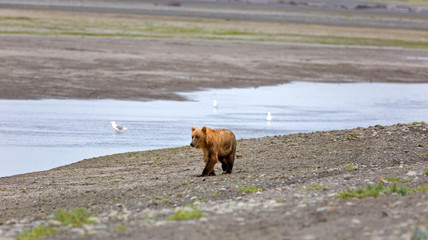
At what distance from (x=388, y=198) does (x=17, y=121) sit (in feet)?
52.6

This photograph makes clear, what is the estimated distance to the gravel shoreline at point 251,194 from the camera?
7.61 metres

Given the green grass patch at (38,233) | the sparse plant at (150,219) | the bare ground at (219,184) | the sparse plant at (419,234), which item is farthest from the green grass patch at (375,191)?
the green grass patch at (38,233)

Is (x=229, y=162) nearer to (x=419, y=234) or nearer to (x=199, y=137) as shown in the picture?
(x=199, y=137)

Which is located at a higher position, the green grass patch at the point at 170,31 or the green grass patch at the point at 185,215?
the green grass patch at the point at 170,31

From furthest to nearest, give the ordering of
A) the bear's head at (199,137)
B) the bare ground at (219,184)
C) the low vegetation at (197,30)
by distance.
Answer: the low vegetation at (197,30) → the bear's head at (199,137) → the bare ground at (219,184)

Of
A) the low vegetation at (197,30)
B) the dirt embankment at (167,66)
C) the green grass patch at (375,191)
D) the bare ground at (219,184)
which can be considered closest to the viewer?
the bare ground at (219,184)

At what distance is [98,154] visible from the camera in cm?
1817

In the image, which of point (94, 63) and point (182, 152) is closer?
point (182, 152)

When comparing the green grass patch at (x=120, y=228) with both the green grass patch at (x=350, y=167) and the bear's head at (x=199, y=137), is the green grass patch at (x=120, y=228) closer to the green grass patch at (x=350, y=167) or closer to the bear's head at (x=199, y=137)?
the bear's head at (x=199, y=137)

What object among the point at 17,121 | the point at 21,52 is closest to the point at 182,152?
the point at 17,121

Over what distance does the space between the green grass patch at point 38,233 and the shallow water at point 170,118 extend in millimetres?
8217

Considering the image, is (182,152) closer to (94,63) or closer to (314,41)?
(94,63)

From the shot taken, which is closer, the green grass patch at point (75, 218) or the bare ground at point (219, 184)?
the bare ground at point (219, 184)

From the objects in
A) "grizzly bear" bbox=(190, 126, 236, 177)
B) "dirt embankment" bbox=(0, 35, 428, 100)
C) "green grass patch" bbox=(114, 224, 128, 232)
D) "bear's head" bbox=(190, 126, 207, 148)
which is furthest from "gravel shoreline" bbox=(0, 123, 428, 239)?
"dirt embankment" bbox=(0, 35, 428, 100)
